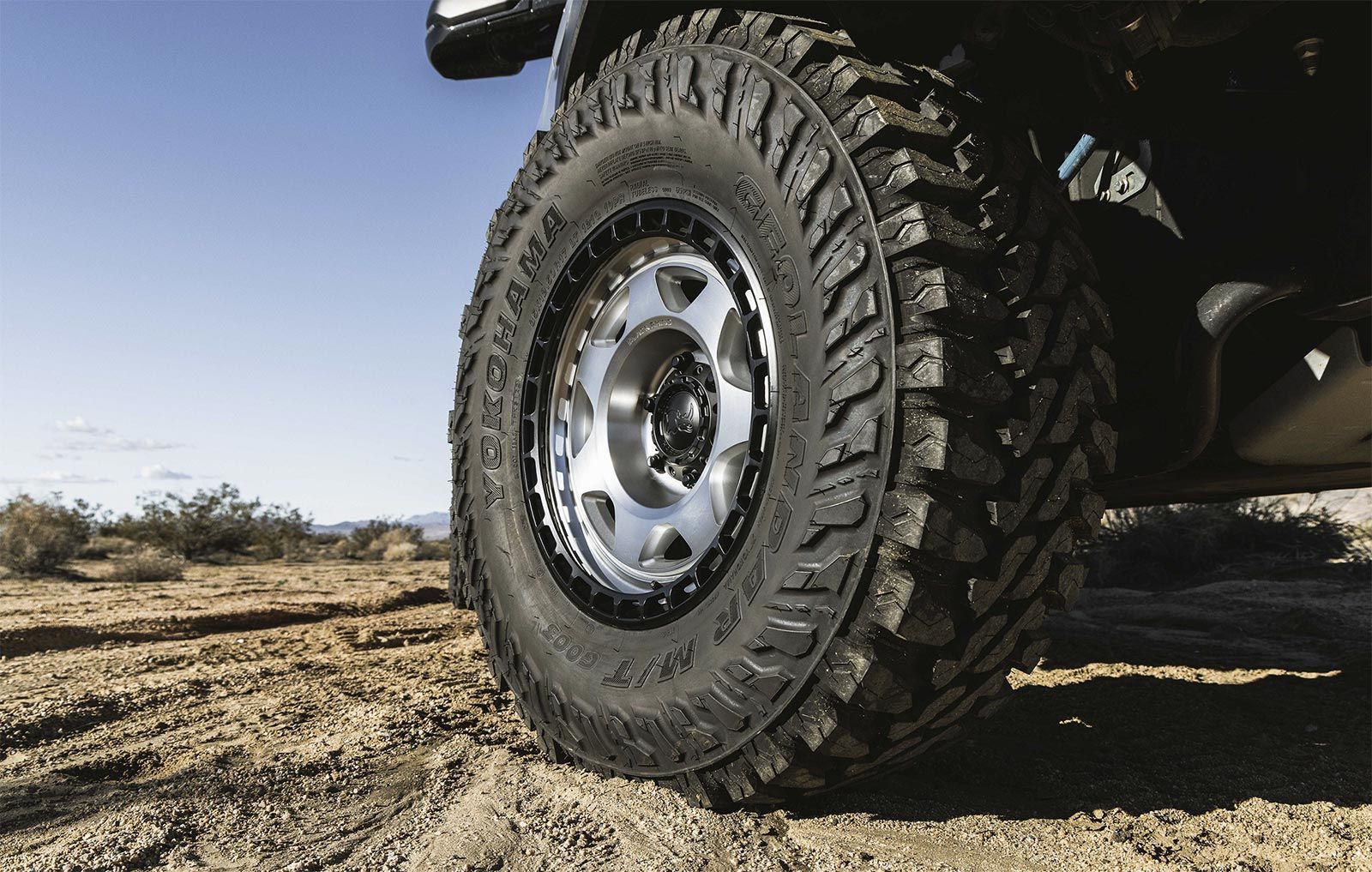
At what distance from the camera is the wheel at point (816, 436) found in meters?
1.40

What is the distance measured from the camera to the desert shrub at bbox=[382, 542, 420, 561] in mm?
13953

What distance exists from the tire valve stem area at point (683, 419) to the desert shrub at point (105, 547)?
1154 centimetres

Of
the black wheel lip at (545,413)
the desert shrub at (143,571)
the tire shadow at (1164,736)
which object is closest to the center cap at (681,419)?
the black wheel lip at (545,413)

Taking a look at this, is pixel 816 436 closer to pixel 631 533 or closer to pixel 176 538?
pixel 631 533

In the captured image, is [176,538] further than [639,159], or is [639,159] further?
[176,538]

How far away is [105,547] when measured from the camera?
492 inches

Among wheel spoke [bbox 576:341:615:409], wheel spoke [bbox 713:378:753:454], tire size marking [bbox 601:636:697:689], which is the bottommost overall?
tire size marking [bbox 601:636:697:689]

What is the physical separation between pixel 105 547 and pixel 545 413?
42.8 feet

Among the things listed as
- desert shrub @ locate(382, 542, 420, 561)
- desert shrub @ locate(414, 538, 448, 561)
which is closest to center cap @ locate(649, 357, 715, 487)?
desert shrub @ locate(414, 538, 448, 561)

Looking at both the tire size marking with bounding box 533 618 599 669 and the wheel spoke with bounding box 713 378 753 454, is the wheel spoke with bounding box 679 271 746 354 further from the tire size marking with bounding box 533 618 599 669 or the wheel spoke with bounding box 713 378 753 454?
the tire size marking with bounding box 533 618 599 669

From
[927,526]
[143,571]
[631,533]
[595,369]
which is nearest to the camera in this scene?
[927,526]

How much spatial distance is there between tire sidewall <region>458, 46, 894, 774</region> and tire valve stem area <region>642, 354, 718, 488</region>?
379 mm

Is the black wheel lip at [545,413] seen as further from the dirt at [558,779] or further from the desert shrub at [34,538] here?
the desert shrub at [34,538]

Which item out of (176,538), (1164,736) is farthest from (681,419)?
(176,538)
